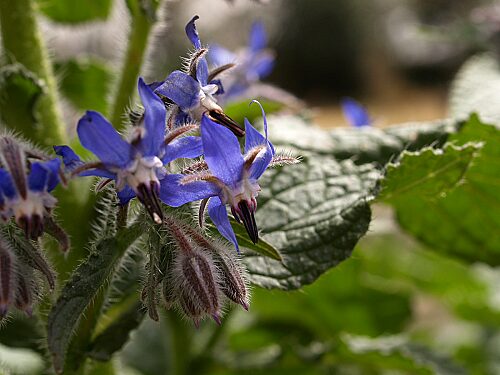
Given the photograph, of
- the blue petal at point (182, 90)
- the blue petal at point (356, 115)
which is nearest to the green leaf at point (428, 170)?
the blue petal at point (182, 90)

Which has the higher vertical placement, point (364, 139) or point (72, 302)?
point (72, 302)

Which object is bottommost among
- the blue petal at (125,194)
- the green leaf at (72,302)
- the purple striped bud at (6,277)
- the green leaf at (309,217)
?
the green leaf at (309,217)

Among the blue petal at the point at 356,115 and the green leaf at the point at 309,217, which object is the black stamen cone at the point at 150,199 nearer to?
the green leaf at the point at 309,217

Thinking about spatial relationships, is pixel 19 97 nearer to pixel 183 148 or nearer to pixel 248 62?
pixel 183 148

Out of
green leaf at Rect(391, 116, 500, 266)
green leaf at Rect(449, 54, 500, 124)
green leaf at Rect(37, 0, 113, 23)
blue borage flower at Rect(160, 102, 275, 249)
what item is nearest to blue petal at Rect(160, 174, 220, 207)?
blue borage flower at Rect(160, 102, 275, 249)

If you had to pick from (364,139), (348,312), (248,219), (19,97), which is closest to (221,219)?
(248,219)
